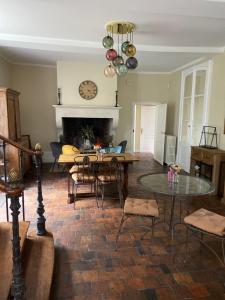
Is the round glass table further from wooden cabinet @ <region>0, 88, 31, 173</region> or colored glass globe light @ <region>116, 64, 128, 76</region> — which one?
wooden cabinet @ <region>0, 88, 31, 173</region>

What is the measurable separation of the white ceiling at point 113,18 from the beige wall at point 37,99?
1.14m

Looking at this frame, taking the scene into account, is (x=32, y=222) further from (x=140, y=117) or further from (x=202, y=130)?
(x=140, y=117)

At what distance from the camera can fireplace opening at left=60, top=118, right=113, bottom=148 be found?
21.9 ft

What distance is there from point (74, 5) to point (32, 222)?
9.53 feet

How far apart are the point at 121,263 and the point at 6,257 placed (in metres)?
1.10

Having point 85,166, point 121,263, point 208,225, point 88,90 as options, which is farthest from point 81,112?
point 208,225

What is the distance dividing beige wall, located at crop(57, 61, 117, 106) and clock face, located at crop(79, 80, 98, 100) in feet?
0.26

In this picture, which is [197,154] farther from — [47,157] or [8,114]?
[47,157]

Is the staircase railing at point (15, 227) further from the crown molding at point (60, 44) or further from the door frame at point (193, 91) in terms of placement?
the door frame at point (193, 91)

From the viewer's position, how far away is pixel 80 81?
19.9 feet

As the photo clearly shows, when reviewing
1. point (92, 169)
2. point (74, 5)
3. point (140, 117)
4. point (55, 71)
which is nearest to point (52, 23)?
point (74, 5)

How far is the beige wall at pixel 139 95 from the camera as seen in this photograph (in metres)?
7.05

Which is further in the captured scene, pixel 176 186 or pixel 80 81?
pixel 80 81

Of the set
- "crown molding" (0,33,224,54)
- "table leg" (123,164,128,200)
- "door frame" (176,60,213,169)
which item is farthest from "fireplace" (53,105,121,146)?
"table leg" (123,164,128,200)
